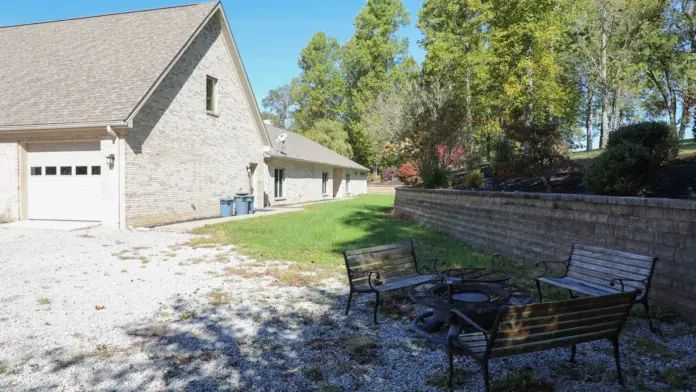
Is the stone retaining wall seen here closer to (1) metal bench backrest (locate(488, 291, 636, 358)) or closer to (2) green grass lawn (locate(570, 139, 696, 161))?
(2) green grass lawn (locate(570, 139, 696, 161))

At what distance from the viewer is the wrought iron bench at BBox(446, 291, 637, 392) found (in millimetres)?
3035

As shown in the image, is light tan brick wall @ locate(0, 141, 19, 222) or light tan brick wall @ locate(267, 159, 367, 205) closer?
light tan brick wall @ locate(0, 141, 19, 222)

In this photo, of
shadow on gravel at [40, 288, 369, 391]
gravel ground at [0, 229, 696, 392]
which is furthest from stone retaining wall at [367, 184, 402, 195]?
shadow on gravel at [40, 288, 369, 391]

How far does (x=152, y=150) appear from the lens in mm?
14273

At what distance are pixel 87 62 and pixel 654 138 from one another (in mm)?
17738

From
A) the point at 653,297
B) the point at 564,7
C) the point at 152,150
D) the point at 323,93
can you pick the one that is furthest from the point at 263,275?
the point at 323,93

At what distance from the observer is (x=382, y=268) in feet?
18.4

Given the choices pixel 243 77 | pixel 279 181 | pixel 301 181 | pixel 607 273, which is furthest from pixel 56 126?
pixel 301 181

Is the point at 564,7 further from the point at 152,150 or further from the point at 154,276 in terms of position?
the point at 154,276

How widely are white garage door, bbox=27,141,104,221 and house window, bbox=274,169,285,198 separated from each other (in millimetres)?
11836

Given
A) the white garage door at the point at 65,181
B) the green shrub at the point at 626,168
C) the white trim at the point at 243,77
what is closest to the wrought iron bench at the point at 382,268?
the green shrub at the point at 626,168

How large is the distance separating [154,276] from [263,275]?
1.91 meters

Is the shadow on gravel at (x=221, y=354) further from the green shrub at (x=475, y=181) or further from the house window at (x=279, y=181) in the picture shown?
the house window at (x=279, y=181)

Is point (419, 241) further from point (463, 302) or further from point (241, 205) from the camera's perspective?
point (241, 205)
